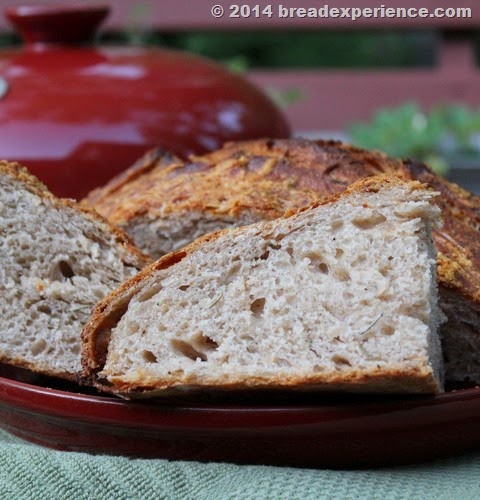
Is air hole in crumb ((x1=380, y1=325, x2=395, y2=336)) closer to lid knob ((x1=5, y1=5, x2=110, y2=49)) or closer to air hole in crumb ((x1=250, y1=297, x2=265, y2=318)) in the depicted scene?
air hole in crumb ((x1=250, y1=297, x2=265, y2=318))

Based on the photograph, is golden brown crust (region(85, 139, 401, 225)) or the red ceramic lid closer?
golden brown crust (region(85, 139, 401, 225))

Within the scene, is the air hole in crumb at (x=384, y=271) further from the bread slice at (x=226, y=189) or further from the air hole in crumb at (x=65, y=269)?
the air hole in crumb at (x=65, y=269)

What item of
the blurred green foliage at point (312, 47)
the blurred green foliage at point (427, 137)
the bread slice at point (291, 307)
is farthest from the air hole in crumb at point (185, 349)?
the blurred green foliage at point (312, 47)

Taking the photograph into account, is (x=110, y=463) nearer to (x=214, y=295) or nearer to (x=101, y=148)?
(x=214, y=295)

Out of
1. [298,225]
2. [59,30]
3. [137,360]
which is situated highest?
[59,30]

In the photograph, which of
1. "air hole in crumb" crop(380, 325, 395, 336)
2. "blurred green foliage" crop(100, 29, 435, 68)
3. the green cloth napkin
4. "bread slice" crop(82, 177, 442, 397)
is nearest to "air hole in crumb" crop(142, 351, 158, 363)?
"bread slice" crop(82, 177, 442, 397)

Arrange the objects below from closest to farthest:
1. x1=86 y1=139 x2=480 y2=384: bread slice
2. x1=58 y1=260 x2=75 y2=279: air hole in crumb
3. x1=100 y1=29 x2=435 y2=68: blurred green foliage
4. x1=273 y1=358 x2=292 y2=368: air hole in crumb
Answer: x1=273 y1=358 x2=292 y2=368: air hole in crumb → x1=86 y1=139 x2=480 y2=384: bread slice → x1=58 y1=260 x2=75 y2=279: air hole in crumb → x1=100 y1=29 x2=435 y2=68: blurred green foliage

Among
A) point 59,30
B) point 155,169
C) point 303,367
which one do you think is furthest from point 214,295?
point 59,30
